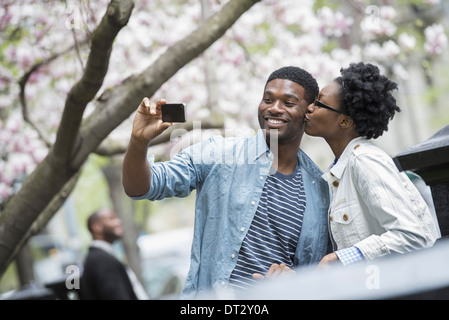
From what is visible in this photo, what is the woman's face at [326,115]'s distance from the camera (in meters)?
3.29

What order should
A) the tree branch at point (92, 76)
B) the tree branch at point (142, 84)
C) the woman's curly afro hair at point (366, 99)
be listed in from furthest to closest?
the tree branch at point (142, 84), the tree branch at point (92, 76), the woman's curly afro hair at point (366, 99)

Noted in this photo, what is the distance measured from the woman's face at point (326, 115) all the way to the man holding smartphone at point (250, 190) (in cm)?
11

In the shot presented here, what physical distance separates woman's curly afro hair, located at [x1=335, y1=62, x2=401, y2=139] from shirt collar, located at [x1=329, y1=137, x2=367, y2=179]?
0.20 feet

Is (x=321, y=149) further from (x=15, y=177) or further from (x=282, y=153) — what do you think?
(x=282, y=153)

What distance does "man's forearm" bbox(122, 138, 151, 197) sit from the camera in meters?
2.91

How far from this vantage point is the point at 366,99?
A: 3227 millimetres

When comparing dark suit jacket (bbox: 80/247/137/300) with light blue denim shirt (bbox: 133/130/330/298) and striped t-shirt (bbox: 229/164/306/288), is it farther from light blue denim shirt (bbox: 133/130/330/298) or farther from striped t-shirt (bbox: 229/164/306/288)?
striped t-shirt (bbox: 229/164/306/288)

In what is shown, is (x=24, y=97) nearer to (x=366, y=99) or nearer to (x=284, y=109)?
(x=284, y=109)

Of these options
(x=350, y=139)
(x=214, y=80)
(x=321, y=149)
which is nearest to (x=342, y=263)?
(x=350, y=139)

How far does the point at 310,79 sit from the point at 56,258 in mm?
21018

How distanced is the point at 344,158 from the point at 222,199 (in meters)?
0.63

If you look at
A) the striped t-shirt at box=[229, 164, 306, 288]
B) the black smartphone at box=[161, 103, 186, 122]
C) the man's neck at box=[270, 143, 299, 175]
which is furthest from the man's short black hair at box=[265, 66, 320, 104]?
the black smartphone at box=[161, 103, 186, 122]

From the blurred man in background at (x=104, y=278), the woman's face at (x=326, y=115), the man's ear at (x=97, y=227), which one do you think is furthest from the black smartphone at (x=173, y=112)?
the man's ear at (x=97, y=227)

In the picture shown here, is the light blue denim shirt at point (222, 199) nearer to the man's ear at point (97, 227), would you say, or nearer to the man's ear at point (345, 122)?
the man's ear at point (345, 122)
